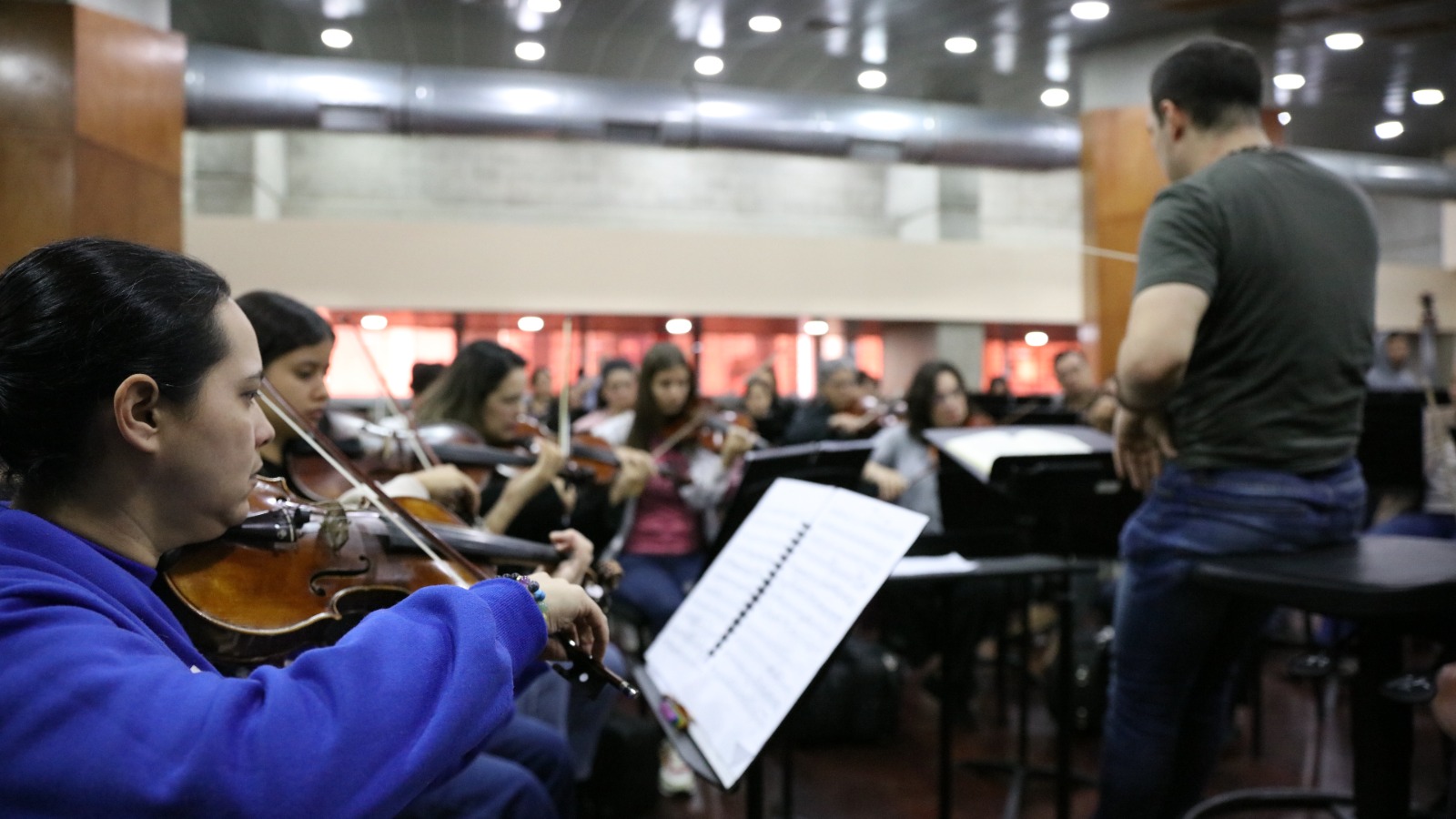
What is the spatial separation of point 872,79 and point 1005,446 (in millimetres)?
6702

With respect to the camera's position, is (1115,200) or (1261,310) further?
(1115,200)

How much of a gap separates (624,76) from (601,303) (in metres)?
2.16

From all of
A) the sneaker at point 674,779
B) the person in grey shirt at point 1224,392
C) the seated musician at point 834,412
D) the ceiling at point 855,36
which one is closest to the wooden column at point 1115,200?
the ceiling at point 855,36

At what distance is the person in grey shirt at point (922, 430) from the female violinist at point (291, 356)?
2.24m

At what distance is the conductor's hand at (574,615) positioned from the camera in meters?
0.96

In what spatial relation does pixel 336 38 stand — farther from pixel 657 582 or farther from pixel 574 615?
pixel 574 615

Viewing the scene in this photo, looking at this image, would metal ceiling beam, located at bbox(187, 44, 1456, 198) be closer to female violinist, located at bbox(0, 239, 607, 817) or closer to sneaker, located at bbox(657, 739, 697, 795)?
sneaker, located at bbox(657, 739, 697, 795)

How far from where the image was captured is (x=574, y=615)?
979 millimetres

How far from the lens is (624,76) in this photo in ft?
28.5

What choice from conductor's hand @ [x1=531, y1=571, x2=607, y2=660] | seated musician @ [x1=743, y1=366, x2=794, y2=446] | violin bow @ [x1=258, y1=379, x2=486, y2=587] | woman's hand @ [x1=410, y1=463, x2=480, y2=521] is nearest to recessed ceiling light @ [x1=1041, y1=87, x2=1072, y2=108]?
seated musician @ [x1=743, y1=366, x2=794, y2=446]

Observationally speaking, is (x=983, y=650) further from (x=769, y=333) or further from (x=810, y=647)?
(x=769, y=333)

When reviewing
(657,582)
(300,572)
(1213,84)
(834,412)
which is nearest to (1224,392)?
(1213,84)

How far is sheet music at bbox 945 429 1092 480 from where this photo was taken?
226 centimetres

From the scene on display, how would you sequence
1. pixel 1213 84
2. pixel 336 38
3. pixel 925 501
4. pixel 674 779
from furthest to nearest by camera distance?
pixel 336 38 → pixel 925 501 → pixel 674 779 → pixel 1213 84
